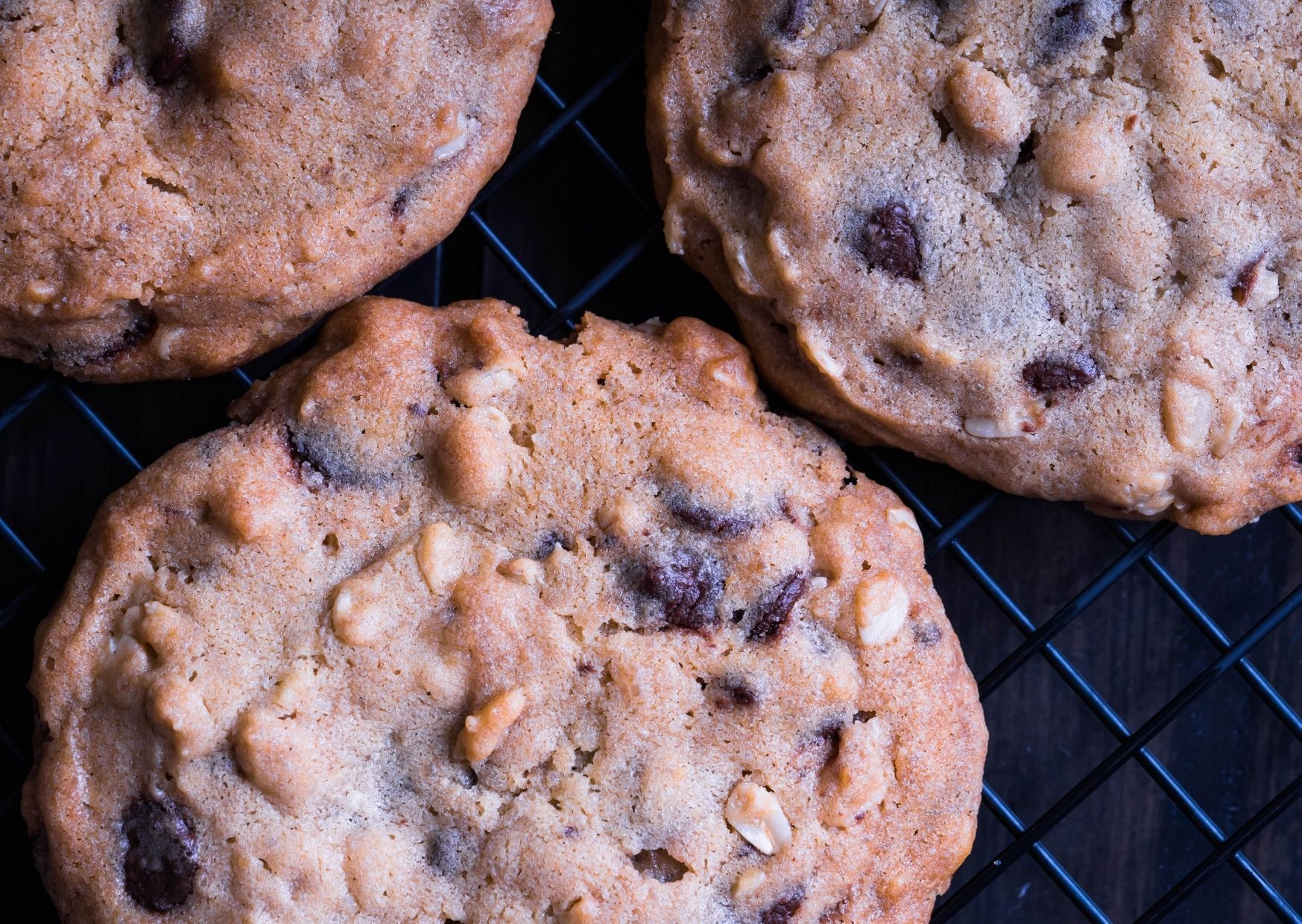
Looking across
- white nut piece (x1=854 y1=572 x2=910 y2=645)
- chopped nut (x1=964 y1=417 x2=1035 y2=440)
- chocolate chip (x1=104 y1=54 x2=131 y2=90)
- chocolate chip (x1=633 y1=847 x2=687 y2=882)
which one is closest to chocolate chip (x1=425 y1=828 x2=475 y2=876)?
chocolate chip (x1=633 y1=847 x2=687 y2=882)

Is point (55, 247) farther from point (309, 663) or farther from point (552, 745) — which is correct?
point (552, 745)

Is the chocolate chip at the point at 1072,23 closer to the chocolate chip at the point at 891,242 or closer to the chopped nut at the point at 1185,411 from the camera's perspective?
the chocolate chip at the point at 891,242

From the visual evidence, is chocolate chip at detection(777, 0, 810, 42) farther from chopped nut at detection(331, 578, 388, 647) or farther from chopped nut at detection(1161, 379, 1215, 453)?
chopped nut at detection(331, 578, 388, 647)

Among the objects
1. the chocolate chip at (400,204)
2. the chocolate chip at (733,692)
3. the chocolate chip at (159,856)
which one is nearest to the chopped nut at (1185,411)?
the chocolate chip at (733,692)

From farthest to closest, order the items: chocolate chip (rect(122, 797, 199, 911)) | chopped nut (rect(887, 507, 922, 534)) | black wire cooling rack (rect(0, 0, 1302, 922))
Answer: black wire cooling rack (rect(0, 0, 1302, 922)), chopped nut (rect(887, 507, 922, 534)), chocolate chip (rect(122, 797, 199, 911))

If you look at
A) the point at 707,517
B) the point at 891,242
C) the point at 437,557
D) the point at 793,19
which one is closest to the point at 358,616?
the point at 437,557
